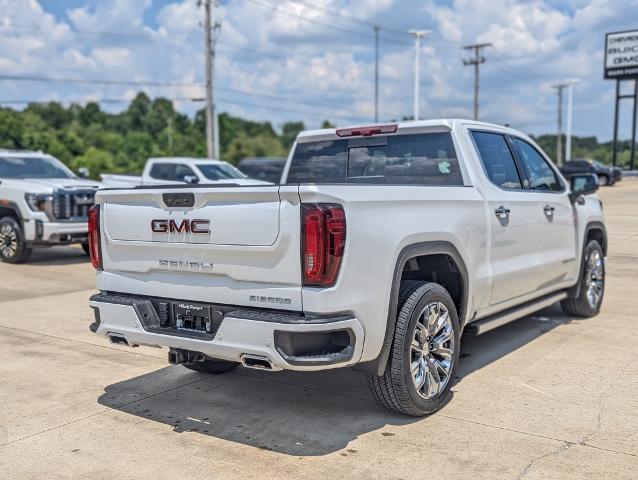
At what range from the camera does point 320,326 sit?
3758 millimetres

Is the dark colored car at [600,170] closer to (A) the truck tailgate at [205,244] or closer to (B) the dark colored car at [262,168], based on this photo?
(B) the dark colored car at [262,168]

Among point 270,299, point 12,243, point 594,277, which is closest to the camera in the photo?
point 270,299

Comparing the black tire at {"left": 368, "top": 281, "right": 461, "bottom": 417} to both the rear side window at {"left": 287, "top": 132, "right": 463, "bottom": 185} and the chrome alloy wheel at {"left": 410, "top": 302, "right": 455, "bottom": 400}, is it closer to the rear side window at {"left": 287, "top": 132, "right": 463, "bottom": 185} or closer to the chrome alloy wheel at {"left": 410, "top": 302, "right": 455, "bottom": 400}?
the chrome alloy wheel at {"left": 410, "top": 302, "right": 455, "bottom": 400}

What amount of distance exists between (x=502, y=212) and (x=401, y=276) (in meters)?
1.34

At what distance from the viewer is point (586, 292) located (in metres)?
7.36

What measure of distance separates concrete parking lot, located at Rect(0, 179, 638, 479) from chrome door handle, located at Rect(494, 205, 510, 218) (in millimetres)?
1230

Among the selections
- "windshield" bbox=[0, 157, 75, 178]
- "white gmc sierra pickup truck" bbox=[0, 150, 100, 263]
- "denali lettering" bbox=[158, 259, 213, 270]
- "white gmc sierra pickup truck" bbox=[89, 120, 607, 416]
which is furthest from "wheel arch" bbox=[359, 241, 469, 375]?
"windshield" bbox=[0, 157, 75, 178]

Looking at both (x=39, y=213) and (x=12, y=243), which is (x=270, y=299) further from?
(x=12, y=243)

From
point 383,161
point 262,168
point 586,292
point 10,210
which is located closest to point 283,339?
point 383,161

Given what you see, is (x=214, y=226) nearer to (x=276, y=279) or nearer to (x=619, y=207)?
(x=276, y=279)

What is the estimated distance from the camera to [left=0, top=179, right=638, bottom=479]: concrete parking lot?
387 cm

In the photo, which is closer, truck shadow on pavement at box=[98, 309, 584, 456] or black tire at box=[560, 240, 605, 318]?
truck shadow on pavement at box=[98, 309, 584, 456]

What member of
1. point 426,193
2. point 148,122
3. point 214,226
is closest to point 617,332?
point 426,193

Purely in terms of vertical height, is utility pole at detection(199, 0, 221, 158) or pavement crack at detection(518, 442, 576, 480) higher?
utility pole at detection(199, 0, 221, 158)
